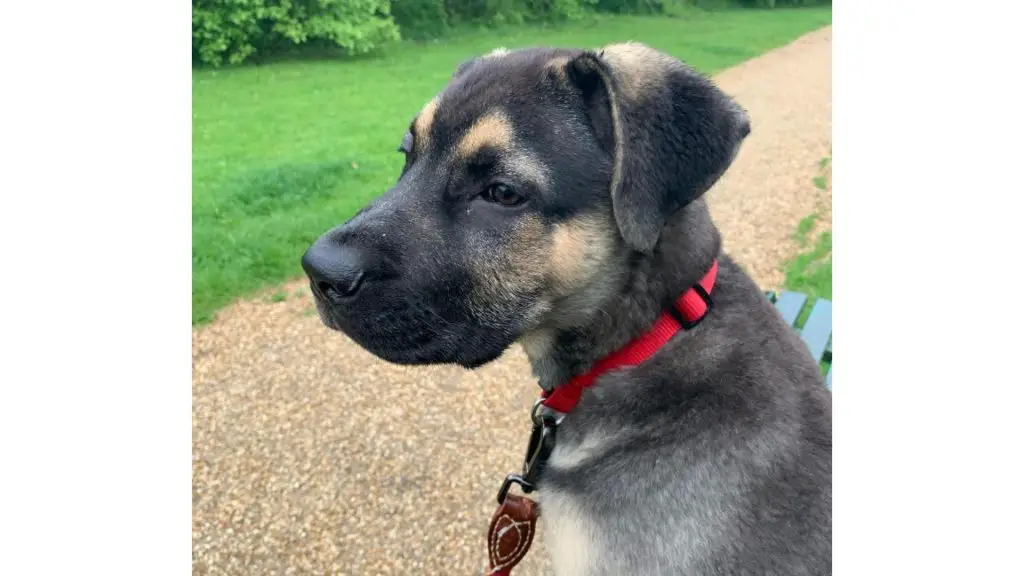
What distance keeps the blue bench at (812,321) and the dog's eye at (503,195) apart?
245 centimetres

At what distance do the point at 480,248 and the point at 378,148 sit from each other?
8.77 m

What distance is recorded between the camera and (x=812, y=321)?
508cm

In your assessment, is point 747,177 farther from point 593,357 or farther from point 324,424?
point 593,357

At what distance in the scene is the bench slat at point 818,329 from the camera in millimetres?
4668

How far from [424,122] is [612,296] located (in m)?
1.01

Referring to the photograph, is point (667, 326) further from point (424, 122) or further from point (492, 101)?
point (424, 122)

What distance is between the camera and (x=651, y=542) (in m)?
2.62

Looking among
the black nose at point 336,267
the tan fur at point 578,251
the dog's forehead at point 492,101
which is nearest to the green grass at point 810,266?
the tan fur at point 578,251

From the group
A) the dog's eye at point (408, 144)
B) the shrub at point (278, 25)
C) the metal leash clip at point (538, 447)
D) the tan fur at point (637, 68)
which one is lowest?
the shrub at point (278, 25)

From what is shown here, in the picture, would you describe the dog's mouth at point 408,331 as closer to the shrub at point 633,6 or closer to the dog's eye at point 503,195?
the dog's eye at point 503,195

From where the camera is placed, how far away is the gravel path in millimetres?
4906

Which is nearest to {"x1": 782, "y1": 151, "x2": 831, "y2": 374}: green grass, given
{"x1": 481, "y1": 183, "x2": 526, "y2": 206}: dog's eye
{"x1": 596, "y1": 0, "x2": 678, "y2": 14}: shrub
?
{"x1": 481, "y1": 183, "x2": 526, "y2": 206}: dog's eye

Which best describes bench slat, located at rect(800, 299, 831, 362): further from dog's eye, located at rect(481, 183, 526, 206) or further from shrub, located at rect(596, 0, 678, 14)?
shrub, located at rect(596, 0, 678, 14)
